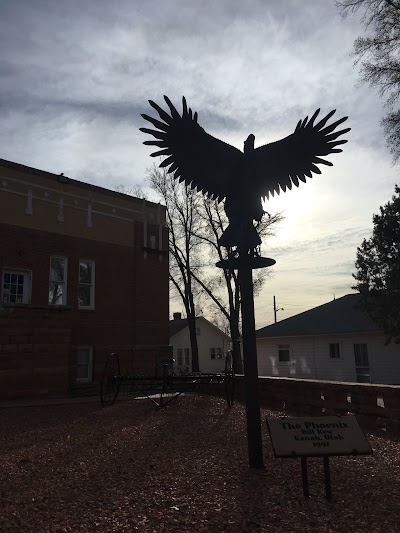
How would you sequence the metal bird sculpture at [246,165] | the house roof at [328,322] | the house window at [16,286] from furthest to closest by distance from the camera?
1. the house roof at [328,322]
2. the house window at [16,286]
3. the metal bird sculpture at [246,165]

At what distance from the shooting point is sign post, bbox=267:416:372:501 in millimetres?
4176

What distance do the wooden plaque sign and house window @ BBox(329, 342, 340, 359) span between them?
20190 mm

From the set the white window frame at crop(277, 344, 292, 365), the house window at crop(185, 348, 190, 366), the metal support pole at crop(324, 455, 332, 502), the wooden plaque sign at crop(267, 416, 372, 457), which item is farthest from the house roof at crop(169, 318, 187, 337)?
the metal support pole at crop(324, 455, 332, 502)

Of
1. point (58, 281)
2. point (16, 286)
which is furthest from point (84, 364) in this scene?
point (16, 286)

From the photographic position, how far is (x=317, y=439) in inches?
170

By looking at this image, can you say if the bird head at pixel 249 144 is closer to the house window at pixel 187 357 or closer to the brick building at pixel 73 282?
the brick building at pixel 73 282

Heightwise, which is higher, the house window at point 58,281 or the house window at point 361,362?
the house window at point 58,281

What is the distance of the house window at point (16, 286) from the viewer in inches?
600

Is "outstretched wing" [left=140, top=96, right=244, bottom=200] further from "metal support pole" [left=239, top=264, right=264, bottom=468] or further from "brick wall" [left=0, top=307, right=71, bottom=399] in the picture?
"brick wall" [left=0, top=307, right=71, bottom=399]

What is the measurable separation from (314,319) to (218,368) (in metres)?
18.3

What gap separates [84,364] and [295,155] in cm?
1343

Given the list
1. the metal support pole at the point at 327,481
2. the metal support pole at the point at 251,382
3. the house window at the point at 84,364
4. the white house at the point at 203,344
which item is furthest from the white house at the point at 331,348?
the metal support pole at the point at 327,481

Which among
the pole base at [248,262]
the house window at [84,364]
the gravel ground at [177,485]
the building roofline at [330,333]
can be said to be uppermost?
the pole base at [248,262]

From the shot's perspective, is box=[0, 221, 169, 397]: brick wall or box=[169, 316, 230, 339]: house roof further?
box=[169, 316, 230, 339]: house roof
